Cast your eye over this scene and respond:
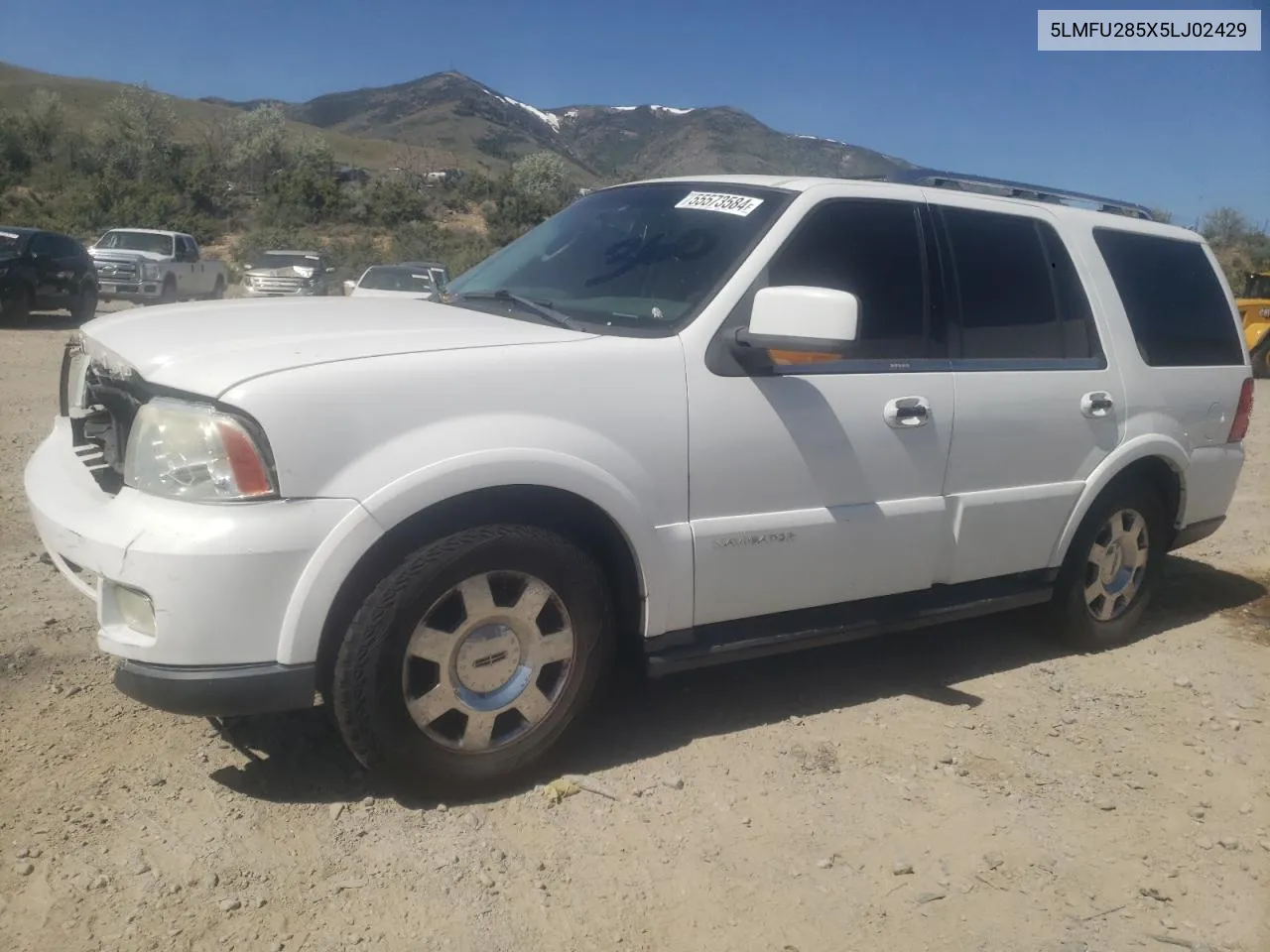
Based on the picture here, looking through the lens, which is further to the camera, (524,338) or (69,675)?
(69,675)

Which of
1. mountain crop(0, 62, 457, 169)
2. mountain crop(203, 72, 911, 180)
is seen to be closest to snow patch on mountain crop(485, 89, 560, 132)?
mountain crop(203, 72, 911, 180)

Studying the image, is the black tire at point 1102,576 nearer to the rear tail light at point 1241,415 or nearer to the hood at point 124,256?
the rear tail light at point 1241,415

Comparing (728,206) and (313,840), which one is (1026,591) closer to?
(728,206)

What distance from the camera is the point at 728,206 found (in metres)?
3.93

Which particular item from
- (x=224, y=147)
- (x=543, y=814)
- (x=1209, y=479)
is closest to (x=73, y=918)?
(x=543, y=814)

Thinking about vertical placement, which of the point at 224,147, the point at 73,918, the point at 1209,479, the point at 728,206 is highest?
the point at 224,147

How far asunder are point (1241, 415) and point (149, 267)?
20938 millimetres

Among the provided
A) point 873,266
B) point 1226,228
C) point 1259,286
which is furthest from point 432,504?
point 1226,228

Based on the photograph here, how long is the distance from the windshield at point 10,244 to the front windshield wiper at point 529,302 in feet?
52.4

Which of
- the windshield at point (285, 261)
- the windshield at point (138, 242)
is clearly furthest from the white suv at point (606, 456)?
the windshield at point (285, 261)

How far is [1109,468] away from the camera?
4648 mm

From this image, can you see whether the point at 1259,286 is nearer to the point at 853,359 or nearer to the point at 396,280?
the point at 396,280

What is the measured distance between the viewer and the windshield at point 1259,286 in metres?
20.9

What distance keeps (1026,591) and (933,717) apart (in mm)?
746
